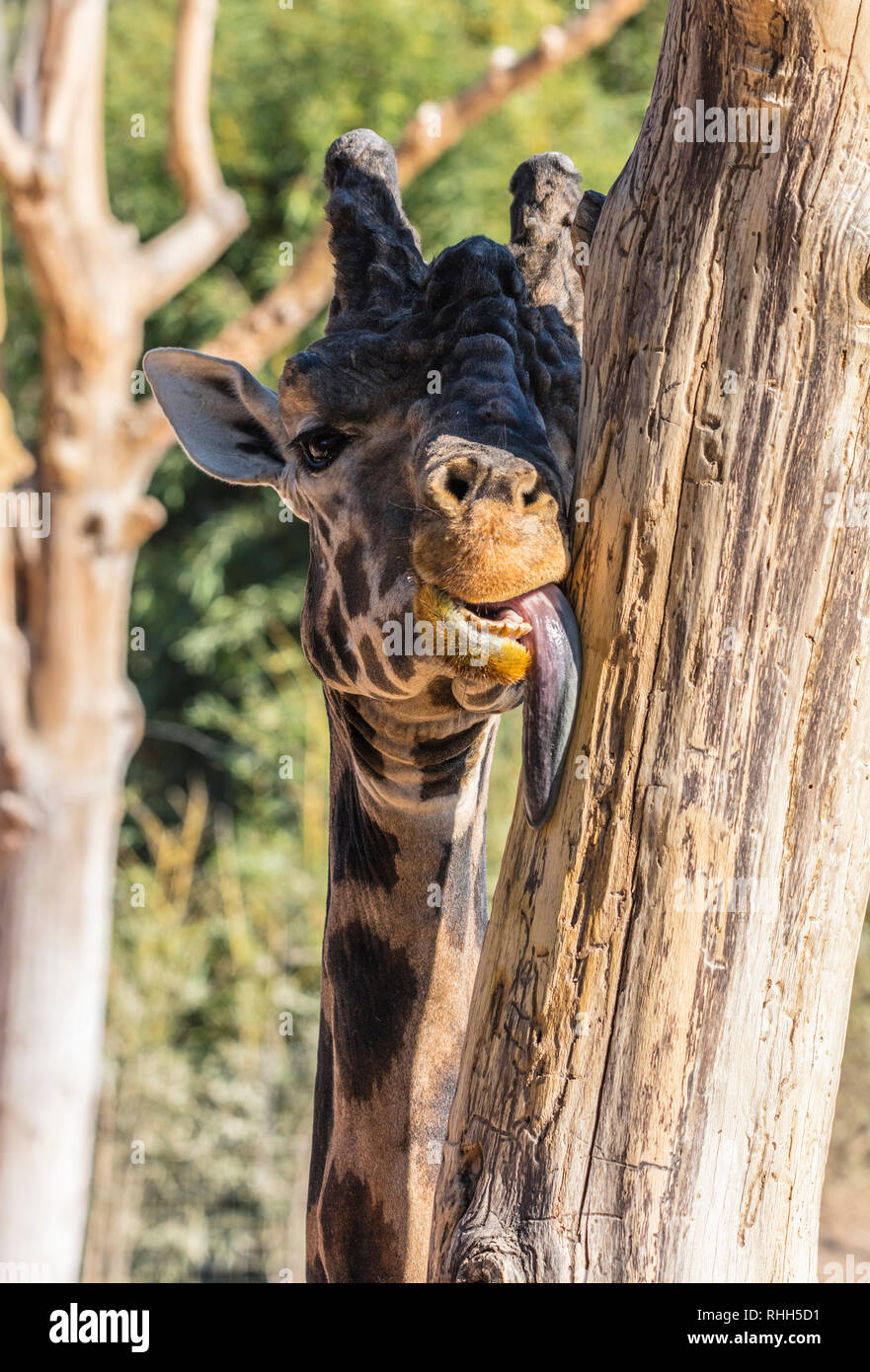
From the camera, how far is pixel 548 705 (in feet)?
6.01

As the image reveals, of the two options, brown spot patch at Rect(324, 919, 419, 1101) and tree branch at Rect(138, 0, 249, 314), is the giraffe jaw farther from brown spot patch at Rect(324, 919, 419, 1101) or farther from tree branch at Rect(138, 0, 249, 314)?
tree branch at Rect(138, 0, 249, 314)

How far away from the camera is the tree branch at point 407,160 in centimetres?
693

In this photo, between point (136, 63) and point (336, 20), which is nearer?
point (336, 20)

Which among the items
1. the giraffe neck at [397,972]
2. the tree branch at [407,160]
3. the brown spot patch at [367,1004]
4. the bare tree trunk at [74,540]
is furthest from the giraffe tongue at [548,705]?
the bare tree trunk at [74,540]

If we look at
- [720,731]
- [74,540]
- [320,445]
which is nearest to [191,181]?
[74,540]

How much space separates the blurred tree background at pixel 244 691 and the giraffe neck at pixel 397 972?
19.3 ft

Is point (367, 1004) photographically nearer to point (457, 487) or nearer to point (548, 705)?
point (548, 705)

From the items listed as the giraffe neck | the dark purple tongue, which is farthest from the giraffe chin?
the giraffe neck

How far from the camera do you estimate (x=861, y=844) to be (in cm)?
182

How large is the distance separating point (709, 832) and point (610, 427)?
1.81 ft

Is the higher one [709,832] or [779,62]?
[779,62]

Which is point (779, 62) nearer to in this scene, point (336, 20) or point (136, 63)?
point (336, 20)

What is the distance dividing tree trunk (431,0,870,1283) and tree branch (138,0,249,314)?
19.1 ft

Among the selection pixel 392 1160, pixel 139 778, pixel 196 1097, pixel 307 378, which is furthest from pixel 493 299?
pixel 139 778
